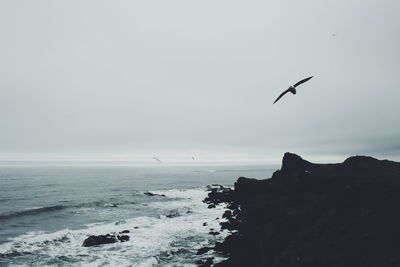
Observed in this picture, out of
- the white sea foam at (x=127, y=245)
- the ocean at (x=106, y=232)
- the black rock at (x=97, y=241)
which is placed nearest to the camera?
the white sea foam at (x=127, y=245)

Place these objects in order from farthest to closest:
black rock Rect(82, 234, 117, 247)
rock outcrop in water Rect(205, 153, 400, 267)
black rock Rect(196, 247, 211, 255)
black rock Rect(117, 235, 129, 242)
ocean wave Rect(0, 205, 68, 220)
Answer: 1. ocean wave Rect(0, 205, 68, 220)
2. black rock Rect(117, 235, 129, 242)
3. black rock Rect(82, 234, 117, 247)
4. black rock Rect(196, 247, 211, 255)
5. rock outcrop in water Rect(205, 153, 400, 267)

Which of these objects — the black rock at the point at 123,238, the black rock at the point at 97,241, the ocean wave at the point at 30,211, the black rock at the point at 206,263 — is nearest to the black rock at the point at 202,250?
the black rock at the point at 206,263

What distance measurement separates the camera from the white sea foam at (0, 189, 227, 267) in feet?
76.1

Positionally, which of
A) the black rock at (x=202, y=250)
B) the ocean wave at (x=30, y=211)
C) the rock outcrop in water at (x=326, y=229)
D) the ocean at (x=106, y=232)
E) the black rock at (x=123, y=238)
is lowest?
the ocean wave at (x=30, y=211)

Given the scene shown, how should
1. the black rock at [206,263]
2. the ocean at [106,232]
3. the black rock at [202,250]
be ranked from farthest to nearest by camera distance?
the black rock at [202,250] → the ocean at [106,232] → the black rock at [206,263]

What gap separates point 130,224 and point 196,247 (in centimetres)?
1313

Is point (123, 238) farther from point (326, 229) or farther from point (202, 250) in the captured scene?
point (326, 229)

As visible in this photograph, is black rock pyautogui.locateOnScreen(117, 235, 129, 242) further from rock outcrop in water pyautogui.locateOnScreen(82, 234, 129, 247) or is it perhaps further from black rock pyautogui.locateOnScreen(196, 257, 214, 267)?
black rock pyautogui.locateOnScreen(196, 257, 214, 267)

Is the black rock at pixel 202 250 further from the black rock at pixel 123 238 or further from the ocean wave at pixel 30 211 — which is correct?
the ocean wave at pixel 30 211

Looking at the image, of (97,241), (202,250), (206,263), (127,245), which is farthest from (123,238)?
(206,263)

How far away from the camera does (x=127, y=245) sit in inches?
1070

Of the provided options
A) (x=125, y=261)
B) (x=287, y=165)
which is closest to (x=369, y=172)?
(x=287, y=165)

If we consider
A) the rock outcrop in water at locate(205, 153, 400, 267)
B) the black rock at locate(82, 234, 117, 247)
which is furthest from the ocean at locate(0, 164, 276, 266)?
the rock outcrop in water at locate(205, 153, 400, 267)

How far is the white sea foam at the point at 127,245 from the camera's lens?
76.1 feet
